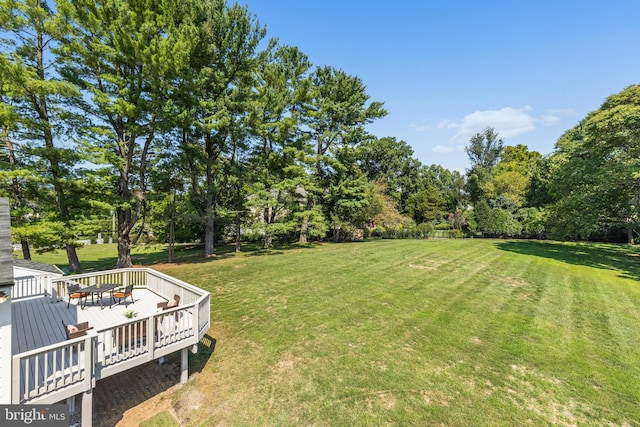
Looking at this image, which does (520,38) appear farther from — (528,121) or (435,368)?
(528,121)

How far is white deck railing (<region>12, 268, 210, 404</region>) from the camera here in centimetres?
392

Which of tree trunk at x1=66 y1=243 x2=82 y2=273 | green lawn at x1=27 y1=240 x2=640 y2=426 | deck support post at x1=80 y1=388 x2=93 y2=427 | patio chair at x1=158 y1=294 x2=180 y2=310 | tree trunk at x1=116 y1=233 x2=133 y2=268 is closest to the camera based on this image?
deck support post at x1=80 y1=388 x2=93 y2=427

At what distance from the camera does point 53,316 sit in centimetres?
708

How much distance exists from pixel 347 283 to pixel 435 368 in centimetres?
651

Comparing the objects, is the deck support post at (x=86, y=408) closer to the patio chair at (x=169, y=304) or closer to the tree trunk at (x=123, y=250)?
the patio chair at (x=169, y=304)

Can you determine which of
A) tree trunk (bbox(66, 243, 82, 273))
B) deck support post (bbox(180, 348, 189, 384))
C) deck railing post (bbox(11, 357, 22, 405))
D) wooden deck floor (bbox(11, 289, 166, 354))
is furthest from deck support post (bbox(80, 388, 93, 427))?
tree trunk (bbox(66, 243, 82, 273))

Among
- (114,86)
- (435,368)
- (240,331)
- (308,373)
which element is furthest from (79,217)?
(435,368)

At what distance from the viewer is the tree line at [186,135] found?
12211 mm

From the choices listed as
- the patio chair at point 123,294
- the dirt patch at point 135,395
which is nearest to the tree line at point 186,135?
the patio chair at point 123,294

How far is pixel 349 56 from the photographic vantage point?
21.1m

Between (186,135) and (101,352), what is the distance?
1609 centimetres

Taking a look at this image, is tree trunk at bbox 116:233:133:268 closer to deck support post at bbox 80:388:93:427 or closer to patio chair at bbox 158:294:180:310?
patio chair at bbox 158:294:180:310

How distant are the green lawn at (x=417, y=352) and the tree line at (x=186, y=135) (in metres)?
7.33

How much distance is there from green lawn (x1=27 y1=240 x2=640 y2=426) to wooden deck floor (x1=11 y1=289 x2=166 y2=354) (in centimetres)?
234
